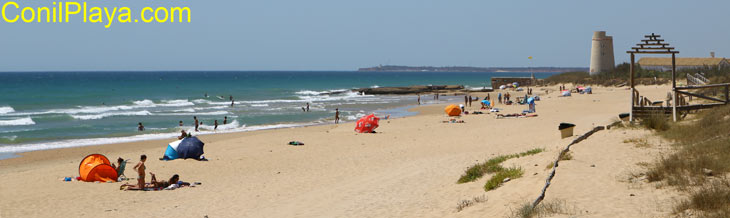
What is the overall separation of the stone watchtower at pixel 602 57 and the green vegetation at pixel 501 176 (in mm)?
63379

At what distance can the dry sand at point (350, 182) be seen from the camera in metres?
9.73

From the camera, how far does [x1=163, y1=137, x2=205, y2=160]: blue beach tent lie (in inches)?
803

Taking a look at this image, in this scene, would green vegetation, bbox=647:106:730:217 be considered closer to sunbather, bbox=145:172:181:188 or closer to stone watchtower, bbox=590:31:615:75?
sunbather, bbox=145:172:181:188

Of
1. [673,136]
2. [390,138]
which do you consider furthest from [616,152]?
[390,138]

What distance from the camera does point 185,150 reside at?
2039 centimetres

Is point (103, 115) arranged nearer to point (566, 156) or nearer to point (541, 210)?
point (566, 156)

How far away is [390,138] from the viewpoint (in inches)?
1032

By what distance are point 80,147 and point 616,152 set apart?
2163cm

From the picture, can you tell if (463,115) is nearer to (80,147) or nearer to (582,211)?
(80,147)

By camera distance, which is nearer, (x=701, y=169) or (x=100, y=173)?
(x=701, y=169)

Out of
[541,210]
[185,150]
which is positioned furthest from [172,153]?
[541,210]

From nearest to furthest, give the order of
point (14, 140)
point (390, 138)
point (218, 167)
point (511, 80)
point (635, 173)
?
1. point (635, 173)
2. point (218, 167)
3. point (390, 138)
4. point (14, 140)
5. point (511, 80)

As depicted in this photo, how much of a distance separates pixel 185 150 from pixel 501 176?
38.7 ft

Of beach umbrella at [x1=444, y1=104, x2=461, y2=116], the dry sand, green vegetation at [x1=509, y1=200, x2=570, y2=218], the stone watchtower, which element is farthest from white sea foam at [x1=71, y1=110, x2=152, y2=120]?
the stone watchtower
